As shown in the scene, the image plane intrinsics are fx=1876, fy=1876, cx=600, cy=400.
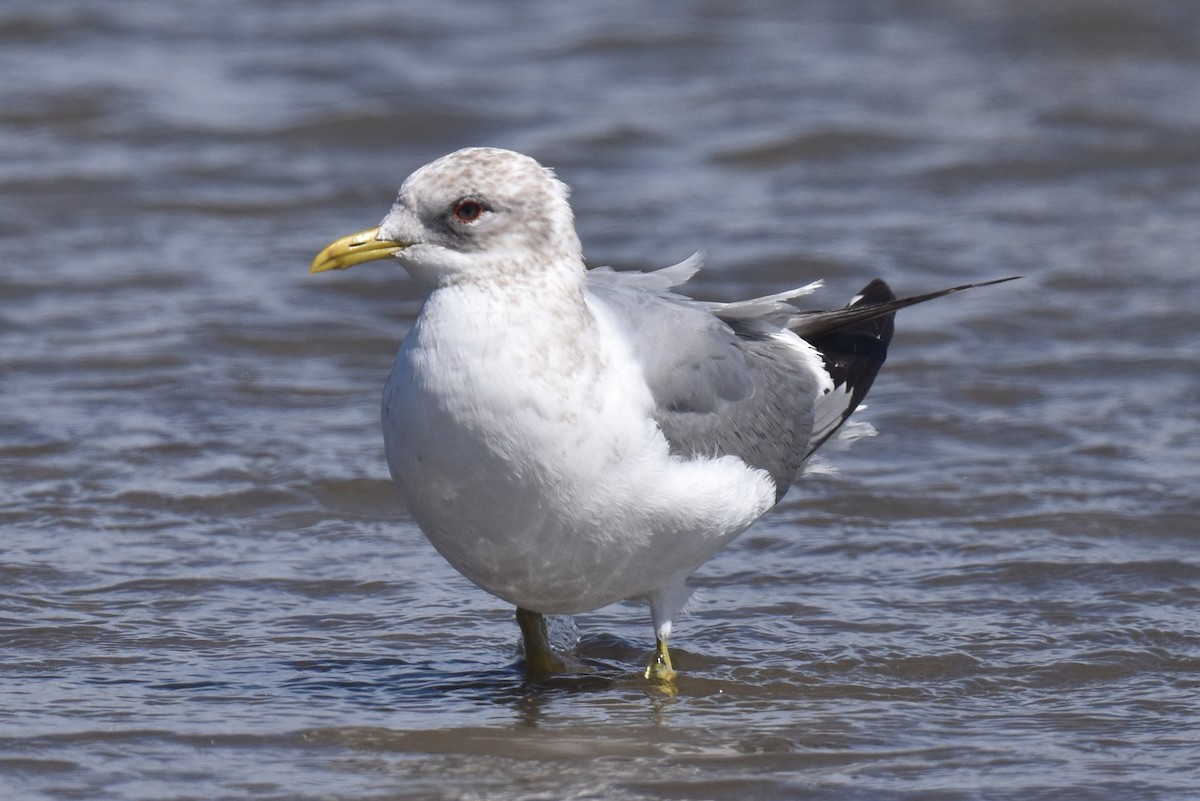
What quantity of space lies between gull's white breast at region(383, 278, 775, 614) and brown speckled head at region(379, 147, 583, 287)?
0.07 meters

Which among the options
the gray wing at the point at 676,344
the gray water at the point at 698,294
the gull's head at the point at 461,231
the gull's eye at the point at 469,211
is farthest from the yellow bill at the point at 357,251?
the gray water at the point at 698,294

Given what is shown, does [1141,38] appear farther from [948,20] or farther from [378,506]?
[378,506]

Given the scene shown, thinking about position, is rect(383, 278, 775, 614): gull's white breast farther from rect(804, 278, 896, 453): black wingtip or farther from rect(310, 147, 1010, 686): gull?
rect(804, 278, 896, 453): black wingtip

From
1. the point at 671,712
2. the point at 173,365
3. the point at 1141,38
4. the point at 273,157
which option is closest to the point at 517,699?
the point at 671,712

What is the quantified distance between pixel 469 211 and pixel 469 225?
0.15 ft

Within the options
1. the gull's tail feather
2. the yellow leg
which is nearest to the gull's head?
the yellow leg

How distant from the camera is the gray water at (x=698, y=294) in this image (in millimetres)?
4945

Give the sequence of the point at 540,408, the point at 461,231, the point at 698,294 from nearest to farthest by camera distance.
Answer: the point at 540,408, the point at 461,231, the point at 698,294

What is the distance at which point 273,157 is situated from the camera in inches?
448

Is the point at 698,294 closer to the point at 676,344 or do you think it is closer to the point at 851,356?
the point at 851,356

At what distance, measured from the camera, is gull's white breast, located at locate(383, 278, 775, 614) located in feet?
15.0

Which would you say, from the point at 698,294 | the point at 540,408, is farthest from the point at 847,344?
the point at 698,294

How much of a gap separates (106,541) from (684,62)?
26.5 ft

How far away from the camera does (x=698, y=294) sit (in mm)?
9289
